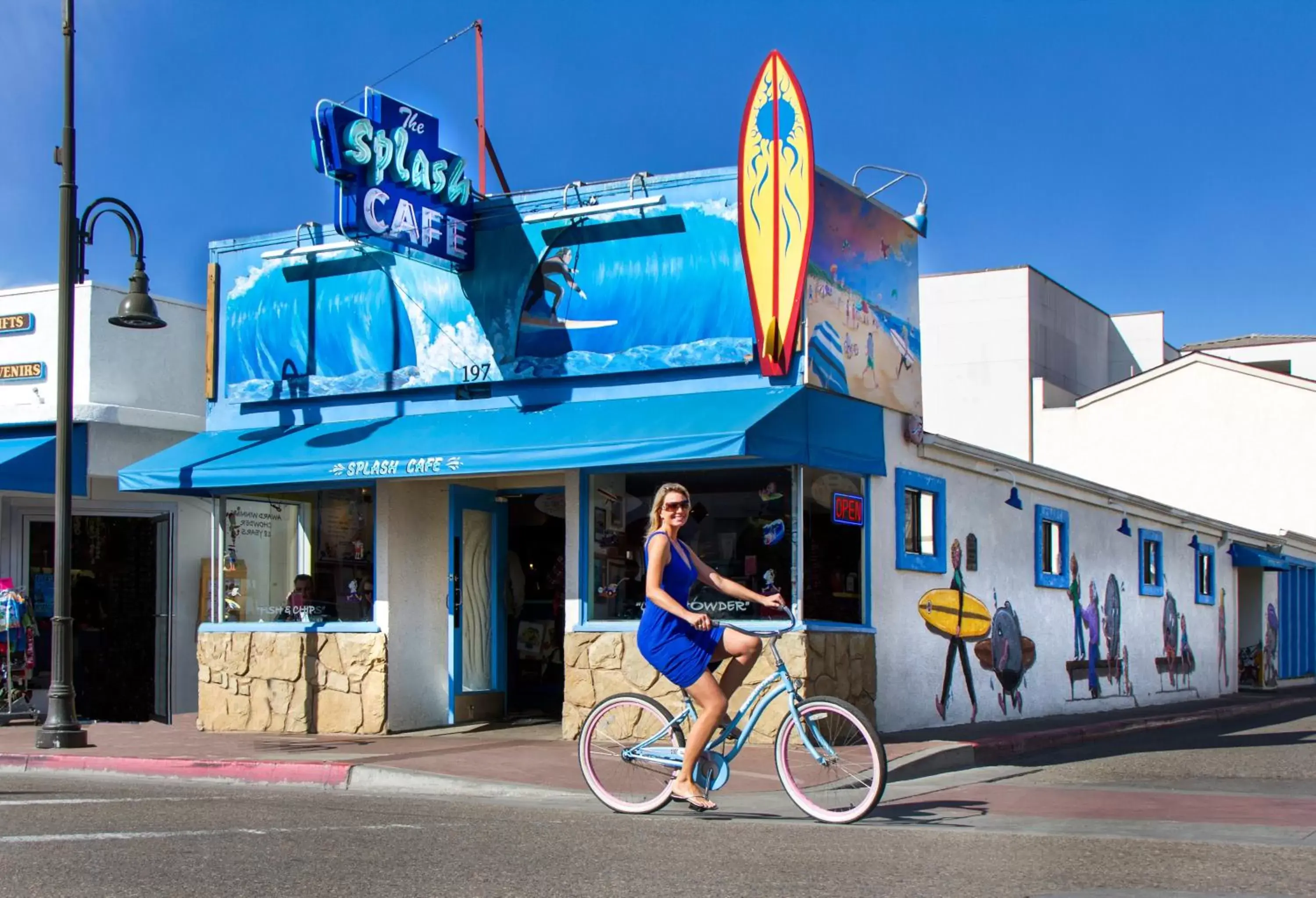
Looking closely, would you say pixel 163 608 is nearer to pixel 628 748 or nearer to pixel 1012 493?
pixel 1012 493

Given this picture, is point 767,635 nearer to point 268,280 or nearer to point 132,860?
point 132,860

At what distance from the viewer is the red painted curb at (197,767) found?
1048 cm

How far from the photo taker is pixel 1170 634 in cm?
2333

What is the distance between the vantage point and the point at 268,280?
1510 cm

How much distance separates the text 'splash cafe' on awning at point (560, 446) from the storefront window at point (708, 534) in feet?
0.08

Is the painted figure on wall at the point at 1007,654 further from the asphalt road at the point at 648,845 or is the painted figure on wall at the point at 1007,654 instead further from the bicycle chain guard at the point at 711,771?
the bicycle chain guard at the point at 711,771

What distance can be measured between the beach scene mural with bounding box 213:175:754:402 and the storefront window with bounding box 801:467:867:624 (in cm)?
138

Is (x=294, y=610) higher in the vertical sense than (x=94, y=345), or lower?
lower

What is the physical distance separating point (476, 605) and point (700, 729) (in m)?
7.47

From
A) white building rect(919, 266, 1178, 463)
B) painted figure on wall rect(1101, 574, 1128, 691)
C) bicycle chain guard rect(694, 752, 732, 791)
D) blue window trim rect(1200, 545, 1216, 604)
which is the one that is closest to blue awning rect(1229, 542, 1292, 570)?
blue window trim rect(1200, 545, 1216, 604)

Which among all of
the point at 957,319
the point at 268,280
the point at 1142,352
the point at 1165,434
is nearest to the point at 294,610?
the point at 268,280

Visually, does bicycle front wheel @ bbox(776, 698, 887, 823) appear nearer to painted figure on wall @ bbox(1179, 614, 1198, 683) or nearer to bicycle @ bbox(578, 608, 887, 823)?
bicycle @ bbox(578, 608, 887, 823)

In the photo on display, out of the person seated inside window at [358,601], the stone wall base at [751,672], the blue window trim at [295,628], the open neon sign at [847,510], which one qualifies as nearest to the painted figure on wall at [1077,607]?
the stone wall base at [751,672]

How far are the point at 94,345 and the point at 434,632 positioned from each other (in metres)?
6.21
